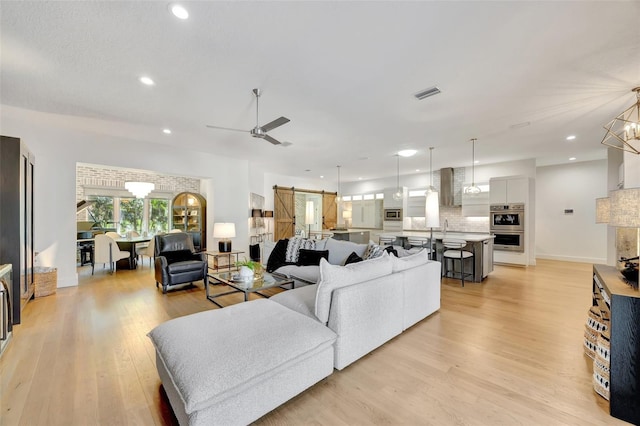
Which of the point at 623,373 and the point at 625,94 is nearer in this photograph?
the point at 623,373

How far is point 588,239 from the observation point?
7.04 meters

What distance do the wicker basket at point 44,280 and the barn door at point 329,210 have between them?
799cm

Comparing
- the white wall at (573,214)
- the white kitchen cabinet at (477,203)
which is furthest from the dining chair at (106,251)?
the white wall at (573,214)

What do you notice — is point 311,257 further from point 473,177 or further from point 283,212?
point 473,177

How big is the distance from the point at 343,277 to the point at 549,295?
416 centimetres

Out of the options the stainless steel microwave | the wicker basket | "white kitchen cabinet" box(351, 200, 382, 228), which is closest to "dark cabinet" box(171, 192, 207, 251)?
the wicker basket

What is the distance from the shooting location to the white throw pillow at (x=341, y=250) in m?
4.29

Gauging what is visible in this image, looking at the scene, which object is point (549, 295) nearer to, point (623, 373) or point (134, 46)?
point (623, 373)

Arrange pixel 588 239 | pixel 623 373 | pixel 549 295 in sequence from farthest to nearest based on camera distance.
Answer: pixel 588 239, pixel 549 295, pixel 623 373

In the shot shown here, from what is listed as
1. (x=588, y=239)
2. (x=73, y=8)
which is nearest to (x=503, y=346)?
(x=73, y=8)

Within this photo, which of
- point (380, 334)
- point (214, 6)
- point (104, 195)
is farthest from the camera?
point (104, 195)

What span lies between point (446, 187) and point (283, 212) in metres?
5.39

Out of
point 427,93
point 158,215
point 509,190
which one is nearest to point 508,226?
point 509,190

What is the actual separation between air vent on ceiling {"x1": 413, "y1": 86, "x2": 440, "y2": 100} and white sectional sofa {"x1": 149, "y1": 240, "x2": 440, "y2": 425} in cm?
203
